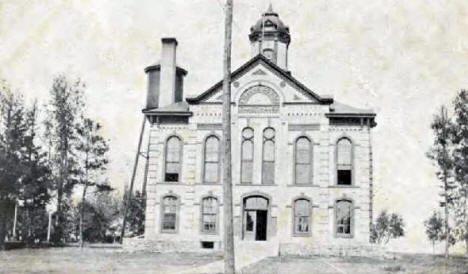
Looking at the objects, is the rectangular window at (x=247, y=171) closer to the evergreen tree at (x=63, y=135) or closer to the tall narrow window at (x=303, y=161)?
the tall narrow window at (x=303, y=161)

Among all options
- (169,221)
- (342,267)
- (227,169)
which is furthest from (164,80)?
(227,169)

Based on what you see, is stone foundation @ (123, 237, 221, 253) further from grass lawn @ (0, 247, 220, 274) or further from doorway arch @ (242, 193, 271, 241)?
grass lawn @ (0, 247, 220, 274)

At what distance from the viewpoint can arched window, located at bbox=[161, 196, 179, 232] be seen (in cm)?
3100

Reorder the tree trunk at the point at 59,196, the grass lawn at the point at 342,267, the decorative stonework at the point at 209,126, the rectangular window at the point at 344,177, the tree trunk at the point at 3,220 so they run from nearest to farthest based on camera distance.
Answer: the grass lawn at the point at 342,267, the tree trunk at the point at 3,220, the rectangular window at the point at 344,177, the decorative stonework at the point at 209,126, the tree trunk at the point at 59,196

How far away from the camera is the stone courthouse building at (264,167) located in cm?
2997

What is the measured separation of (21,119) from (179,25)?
11.2 m

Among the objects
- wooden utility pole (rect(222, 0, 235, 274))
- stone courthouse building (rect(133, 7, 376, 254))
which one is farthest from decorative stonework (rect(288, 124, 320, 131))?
wooden utility pole (rect(222, 0, 235, 274))

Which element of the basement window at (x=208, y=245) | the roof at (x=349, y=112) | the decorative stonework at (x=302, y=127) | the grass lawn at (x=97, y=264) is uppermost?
the roof at (x=349, y=112)

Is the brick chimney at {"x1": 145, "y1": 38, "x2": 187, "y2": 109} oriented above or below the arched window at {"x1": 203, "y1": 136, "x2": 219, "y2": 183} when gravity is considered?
above

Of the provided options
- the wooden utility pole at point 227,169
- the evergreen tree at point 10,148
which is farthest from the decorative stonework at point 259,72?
the wooden utility pole at point 227,169

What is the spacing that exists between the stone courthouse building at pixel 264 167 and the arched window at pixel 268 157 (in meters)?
0.05

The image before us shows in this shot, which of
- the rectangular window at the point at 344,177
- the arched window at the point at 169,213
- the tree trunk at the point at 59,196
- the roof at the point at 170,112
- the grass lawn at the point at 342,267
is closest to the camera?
the grass lawn at the point at 342,267

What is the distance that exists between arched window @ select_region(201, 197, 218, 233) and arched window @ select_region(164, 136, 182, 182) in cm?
203

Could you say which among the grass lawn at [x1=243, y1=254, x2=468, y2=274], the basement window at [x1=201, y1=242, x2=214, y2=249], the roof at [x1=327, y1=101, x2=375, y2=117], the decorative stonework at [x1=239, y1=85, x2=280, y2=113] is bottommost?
the grass lawn at [x1=243, y1=254, x2=468, y2=274]
